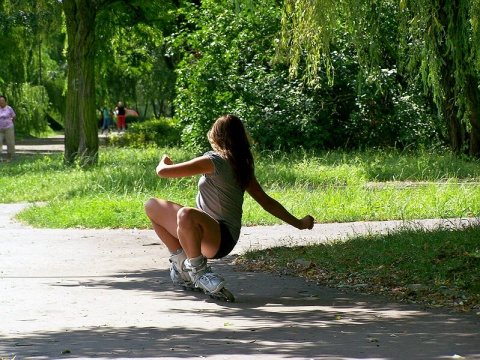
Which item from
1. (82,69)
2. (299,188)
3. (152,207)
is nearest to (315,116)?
(82,69)

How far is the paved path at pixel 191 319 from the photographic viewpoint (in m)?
6.07

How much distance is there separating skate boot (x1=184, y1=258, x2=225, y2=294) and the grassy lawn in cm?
128

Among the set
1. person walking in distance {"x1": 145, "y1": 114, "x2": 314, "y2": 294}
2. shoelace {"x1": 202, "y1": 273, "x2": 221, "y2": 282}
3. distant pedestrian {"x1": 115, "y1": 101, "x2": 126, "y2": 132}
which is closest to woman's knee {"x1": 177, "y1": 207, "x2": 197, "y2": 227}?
person walking in distance {"x1": 145, "y1": 114, "x2": 314, "y2": 294}

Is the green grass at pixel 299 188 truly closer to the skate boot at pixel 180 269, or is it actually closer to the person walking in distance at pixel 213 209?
the skate boot at pixel 180 269

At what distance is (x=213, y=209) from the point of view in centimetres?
831

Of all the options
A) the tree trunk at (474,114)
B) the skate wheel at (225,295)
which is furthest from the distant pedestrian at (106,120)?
the skate wheel at (225,295)

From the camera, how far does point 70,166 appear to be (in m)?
23.3

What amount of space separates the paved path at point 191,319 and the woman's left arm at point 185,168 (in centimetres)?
105

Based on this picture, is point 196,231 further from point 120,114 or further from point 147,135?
point 120,114

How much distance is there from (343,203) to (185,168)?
22.5 ft

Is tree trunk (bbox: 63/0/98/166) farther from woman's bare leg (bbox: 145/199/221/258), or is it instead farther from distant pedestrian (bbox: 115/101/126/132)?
distant pedestrian (bbox: 115/101/126/132)

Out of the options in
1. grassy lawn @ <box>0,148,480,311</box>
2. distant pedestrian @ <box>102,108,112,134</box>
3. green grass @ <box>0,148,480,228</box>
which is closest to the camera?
grassy lawn @ <box>0,148,480,311</box>

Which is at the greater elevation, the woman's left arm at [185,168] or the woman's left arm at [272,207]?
the woman's left arm at [185,168]

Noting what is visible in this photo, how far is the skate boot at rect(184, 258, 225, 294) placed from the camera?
793 cm
